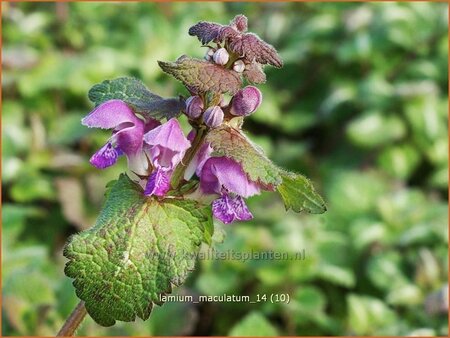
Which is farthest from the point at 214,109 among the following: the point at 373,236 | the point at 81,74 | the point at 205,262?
the point at 81,74

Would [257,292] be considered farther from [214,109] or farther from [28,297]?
[214,109]

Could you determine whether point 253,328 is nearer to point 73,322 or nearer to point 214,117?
point 73,322

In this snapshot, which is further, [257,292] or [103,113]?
[257,292]

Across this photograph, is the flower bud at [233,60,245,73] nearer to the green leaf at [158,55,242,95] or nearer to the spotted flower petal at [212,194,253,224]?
the green leaf at [158,55,242,95]

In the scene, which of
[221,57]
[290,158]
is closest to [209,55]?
[221,57]

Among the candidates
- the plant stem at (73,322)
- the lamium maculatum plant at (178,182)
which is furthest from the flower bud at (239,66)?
the plant stem at (73,322)
